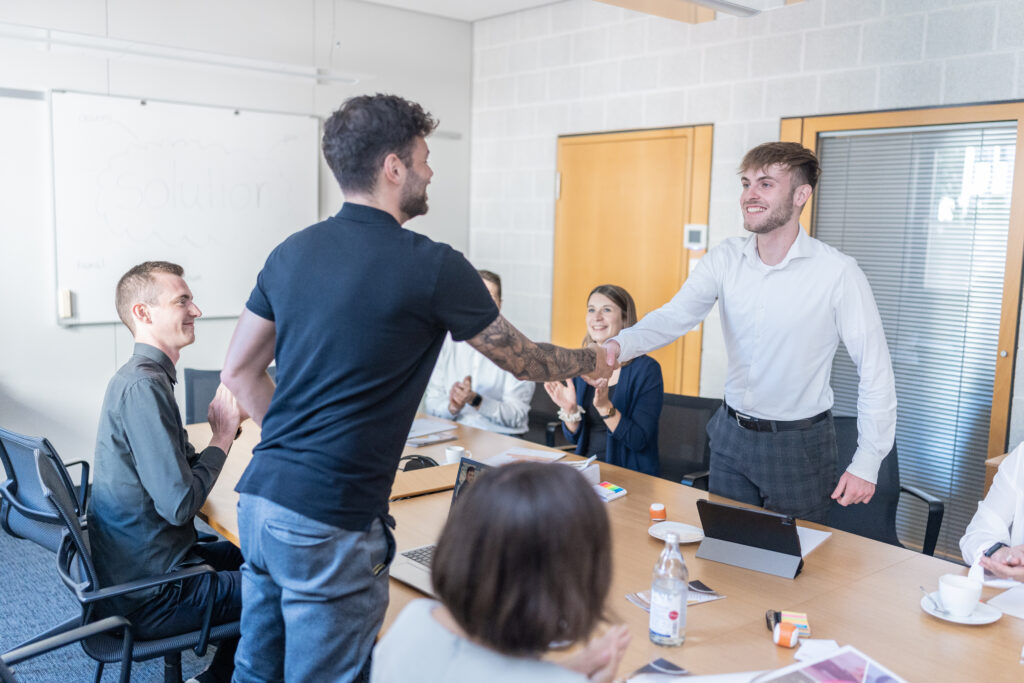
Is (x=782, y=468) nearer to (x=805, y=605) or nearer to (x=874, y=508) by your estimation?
(x=874, y=508)

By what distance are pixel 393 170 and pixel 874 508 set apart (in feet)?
7.18

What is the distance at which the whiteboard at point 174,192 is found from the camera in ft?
14.8

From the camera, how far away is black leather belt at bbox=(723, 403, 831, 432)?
9.09 feet

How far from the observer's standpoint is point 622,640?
1.35 meters

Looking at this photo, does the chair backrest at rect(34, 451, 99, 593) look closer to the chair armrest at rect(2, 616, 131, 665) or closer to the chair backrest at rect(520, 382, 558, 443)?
the chair armrest at rect(2, 616, 131, 665)

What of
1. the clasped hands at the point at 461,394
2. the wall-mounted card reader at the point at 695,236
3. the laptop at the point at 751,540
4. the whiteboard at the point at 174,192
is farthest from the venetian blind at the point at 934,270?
the whiteboard at the point at 174,192

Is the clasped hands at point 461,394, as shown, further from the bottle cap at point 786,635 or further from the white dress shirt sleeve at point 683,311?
the bottle cap at point 786,635

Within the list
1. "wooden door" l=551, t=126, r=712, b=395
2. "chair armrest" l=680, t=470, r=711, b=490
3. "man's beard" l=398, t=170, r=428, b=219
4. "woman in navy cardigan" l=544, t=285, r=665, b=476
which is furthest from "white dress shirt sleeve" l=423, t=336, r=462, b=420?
"man's beard" l=398, t=170, r=428, b=219

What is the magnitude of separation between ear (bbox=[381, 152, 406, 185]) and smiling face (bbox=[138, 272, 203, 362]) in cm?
102

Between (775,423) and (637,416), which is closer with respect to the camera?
(775,423)

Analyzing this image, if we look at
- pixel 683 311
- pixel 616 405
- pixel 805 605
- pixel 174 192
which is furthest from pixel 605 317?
pixel 174 192

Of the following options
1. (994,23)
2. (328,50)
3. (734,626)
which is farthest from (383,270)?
(328,50)

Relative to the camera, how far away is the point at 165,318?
8.12 feet

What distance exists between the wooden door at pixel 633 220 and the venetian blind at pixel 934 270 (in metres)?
0.79
